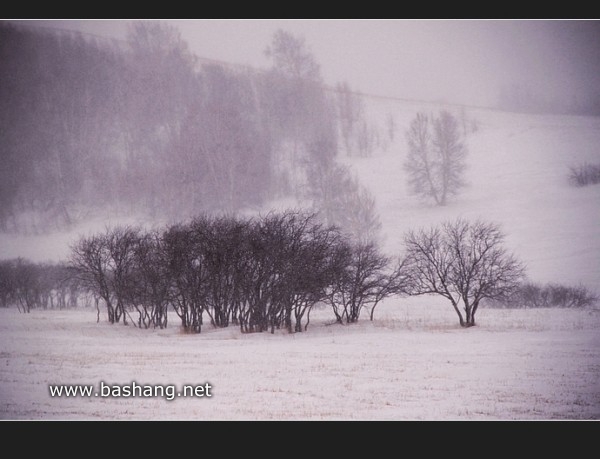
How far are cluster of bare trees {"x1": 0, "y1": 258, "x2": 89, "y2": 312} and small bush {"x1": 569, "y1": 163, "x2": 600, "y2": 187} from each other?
2094 inches

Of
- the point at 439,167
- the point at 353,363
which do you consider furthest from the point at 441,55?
the point at 353,363

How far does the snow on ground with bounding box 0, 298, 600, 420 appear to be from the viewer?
10633 millimetres

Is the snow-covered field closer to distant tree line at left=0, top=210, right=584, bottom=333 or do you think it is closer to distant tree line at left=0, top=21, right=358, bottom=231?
distant tree line at left=0, top=210, right=584, bottom=333

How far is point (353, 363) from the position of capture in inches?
619

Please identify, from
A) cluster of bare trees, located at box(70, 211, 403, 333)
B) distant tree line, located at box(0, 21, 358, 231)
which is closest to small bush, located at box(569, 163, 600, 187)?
distant tree line, located at box(0, 21, 358, 231)

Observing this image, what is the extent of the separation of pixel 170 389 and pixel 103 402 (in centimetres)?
167

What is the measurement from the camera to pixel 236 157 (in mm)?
60375

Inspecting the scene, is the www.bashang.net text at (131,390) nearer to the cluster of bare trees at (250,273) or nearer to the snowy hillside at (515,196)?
the cluster of bare trees at (250,273)

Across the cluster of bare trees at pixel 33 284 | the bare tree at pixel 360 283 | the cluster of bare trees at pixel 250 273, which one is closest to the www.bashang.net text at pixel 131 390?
the cluster of bare trees at pixel 250 273

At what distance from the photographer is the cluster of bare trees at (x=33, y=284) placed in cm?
4012

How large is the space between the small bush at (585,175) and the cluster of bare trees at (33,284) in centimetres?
5319

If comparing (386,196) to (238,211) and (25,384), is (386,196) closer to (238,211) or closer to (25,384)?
(238,211)

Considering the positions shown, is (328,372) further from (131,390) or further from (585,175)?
(585,175)

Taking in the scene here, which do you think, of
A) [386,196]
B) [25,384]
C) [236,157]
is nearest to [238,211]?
[236,157]
